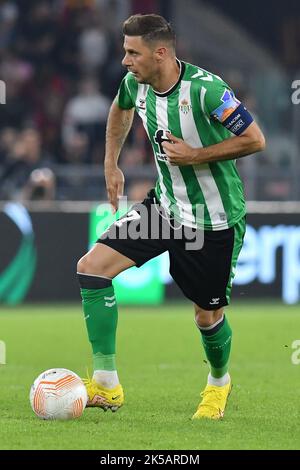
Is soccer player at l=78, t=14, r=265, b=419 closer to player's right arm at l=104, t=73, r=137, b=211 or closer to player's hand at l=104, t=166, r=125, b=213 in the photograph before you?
player's right arm at l=104, t=73, r=137, b=211

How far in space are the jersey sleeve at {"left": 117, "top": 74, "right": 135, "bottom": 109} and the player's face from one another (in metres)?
0.43

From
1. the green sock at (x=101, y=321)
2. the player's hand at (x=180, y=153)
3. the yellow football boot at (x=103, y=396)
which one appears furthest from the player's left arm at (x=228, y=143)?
the yellow football boot at (x=103, y=396)

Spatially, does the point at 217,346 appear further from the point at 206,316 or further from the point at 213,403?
the point at 213,403

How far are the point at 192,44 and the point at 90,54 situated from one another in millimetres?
1798

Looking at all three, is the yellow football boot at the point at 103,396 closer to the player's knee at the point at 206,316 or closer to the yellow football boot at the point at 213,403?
the yellow football boot at the point at 213,403

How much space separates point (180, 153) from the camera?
620 centimetres

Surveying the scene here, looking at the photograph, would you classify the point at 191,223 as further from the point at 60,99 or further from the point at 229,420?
the point at 60,99

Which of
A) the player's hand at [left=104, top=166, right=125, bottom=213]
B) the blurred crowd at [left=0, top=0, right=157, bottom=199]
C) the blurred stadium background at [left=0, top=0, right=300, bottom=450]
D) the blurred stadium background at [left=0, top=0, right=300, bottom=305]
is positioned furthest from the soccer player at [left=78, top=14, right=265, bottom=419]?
the blurred crowd at [left=0, top=0, right=157, bottom=199]

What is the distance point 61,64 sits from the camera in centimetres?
1728

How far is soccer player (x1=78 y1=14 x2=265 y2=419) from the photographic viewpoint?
633 centimetres

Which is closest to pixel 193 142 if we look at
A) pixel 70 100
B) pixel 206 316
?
pixel 206 316

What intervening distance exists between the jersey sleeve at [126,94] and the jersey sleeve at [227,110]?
0.68 m

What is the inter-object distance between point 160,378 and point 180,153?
2619mm

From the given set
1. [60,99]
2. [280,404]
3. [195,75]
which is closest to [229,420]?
[280,404]
